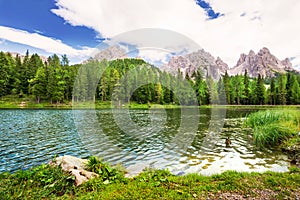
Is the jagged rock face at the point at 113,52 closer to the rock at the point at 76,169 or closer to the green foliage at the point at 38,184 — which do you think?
the rock at the point at 76,169

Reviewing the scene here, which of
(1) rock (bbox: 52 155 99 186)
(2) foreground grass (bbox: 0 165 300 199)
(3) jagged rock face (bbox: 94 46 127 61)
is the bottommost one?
(2) foreground grass (bbox: 0 165 300 199)

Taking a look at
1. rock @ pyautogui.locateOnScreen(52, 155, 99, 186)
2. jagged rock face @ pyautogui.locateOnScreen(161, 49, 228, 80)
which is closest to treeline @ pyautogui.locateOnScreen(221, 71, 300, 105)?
jagged rock face @ pyautogui.locateOnScreen(161, 49, 228, 80)

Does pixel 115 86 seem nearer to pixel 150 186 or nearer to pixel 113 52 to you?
pixel 113 52

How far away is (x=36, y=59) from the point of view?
90.8 metres

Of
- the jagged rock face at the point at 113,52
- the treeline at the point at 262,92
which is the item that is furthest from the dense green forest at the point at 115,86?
the jagged rock face at the point at 113,52

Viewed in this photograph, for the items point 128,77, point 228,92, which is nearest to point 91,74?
point 128,77

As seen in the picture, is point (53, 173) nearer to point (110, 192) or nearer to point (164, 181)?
point (110, 192)

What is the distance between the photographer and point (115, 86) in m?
75.3

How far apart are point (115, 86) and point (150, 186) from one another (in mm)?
70457

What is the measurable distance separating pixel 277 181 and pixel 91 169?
6.48m

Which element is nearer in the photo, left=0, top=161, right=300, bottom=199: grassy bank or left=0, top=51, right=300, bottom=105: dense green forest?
left=0, top=161, right=300, bottom=199: grassy bank

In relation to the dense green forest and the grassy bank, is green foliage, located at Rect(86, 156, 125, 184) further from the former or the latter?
the dense green forest

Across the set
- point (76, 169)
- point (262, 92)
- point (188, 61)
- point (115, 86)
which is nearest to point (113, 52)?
point (76, 169)

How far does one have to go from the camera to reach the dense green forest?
71.2 metres
